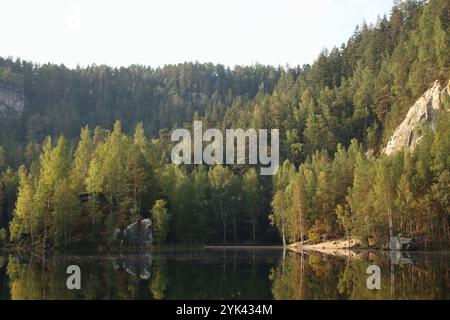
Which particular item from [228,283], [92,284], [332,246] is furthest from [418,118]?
[92,284]

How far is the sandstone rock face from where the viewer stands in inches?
3851

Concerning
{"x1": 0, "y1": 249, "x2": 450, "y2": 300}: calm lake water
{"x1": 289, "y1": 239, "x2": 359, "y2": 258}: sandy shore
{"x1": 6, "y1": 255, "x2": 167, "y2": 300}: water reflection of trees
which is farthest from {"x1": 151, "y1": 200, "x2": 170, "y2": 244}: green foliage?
{"x1": 0, "y1": 249, "x2": 450, "y2": 300}: calm lake water

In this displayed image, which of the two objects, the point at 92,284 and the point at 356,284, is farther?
the point at 92,284

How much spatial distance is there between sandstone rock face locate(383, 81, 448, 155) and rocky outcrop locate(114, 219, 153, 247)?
41.7 metres

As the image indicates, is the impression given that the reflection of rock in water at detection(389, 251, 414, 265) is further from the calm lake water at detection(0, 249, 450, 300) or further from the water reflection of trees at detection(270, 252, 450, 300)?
the water reflection of trees at detection(270, 252, 450, 300)

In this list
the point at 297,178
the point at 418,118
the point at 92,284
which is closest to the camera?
the point at 92,284

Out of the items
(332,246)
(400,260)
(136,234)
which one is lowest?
(332,246)

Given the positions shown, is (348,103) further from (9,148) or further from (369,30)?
(9,148)

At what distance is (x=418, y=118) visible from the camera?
101m

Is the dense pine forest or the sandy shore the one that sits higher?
the dense pine forest

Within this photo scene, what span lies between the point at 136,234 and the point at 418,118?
50.9 meters

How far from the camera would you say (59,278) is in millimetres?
40500

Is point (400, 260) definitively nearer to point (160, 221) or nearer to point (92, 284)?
point (92, 284)
